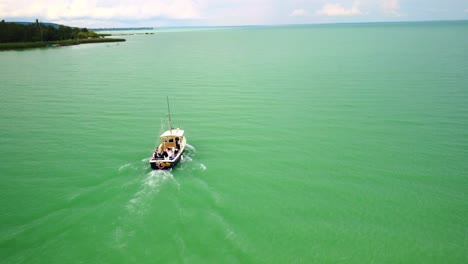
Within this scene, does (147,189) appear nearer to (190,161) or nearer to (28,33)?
(190,161)

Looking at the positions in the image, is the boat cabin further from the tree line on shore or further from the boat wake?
the tree line on shore

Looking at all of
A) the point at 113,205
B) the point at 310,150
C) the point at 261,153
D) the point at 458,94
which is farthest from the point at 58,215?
the point at 458,94

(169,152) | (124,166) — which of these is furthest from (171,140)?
(124,166)

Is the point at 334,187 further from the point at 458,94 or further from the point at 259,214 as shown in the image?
the point at 458,94

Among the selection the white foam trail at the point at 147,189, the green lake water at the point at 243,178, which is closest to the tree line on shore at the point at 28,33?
the green lake water at the point at 243,178

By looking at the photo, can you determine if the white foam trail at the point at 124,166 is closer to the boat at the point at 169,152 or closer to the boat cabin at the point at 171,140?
the boat at the point at 169,152

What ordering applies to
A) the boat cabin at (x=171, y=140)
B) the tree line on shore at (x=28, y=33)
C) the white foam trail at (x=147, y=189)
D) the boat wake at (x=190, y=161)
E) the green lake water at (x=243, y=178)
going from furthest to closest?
the tree line on shore at (x=28, y=33)
the boat cabin at (x=171, y=140)
the boat wake at (x=190, y=161)
the white foam trail at (x=147, y=189)
the green lake water at (x=243, y=178)
